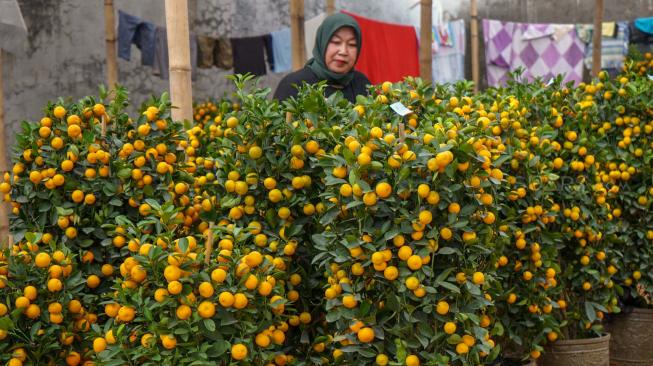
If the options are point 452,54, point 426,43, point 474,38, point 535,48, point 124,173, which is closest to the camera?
point 124,173

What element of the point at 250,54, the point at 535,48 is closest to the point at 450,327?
the point at 250,54

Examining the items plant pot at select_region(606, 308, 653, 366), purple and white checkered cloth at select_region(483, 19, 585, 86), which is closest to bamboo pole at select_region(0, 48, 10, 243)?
plant pot at select_region(606, 308, 653, 366)

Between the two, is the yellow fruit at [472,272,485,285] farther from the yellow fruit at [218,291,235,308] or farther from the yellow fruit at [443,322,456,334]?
the yellow fruit at [218,291,235,308]

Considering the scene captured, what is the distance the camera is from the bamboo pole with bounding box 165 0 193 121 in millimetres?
2838

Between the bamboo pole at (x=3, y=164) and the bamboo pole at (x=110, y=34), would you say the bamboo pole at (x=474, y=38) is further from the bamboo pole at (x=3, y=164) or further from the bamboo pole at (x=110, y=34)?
the bamboo pole at (x=3, y=164)

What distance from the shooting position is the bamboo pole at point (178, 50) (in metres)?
2.84

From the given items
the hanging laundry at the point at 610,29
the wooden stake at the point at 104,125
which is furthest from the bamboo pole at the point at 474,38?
the wooden stake at the point at 104,125

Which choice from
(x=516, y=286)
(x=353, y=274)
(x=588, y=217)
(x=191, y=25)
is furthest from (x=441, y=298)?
(x=191, y=25)

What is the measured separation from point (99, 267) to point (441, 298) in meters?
1.13

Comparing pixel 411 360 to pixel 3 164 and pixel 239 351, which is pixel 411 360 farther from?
pixel 3 164

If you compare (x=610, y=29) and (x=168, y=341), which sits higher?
(x=610, y=29)

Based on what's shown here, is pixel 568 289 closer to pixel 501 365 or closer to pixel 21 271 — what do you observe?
pixel 501 365

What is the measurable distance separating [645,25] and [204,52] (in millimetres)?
5337

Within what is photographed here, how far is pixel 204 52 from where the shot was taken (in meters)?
7.16
